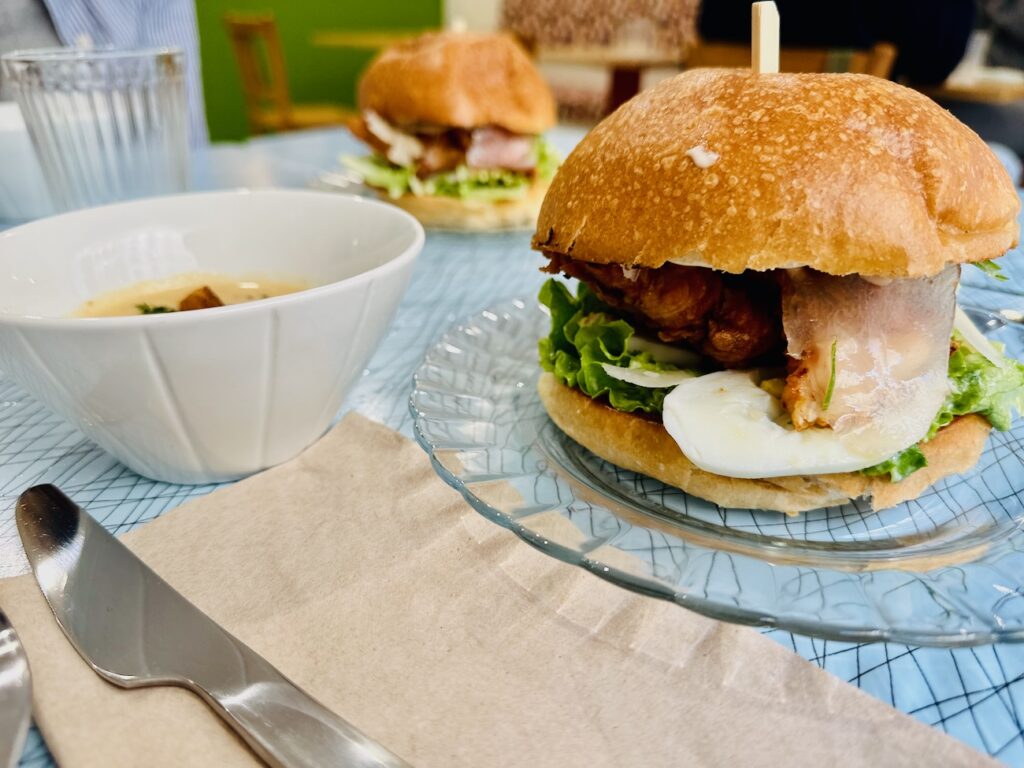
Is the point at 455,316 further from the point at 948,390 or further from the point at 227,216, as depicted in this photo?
the point at 948,390

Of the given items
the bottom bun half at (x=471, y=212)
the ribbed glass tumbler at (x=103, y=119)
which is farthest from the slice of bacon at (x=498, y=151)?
the ribbed glass tumbler at (x=103, y=119)

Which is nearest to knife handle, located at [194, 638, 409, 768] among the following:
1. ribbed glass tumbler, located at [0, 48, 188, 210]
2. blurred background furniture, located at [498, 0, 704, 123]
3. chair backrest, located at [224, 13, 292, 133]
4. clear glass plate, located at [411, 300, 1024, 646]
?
clear glass plate, located at [411, 300, 1024, 646]

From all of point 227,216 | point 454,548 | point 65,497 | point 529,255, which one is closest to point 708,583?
point 454,548

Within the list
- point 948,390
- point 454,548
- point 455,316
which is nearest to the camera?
point 454,548

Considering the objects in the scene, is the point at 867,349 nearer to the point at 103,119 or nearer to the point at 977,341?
the point at 977,341

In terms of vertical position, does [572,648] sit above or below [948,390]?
below

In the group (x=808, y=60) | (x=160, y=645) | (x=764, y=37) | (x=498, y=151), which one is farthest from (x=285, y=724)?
(x=808, y=60)

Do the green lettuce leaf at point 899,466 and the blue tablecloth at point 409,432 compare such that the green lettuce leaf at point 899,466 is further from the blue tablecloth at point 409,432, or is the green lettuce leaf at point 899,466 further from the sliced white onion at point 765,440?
the blue tablecloth at point 409,432
